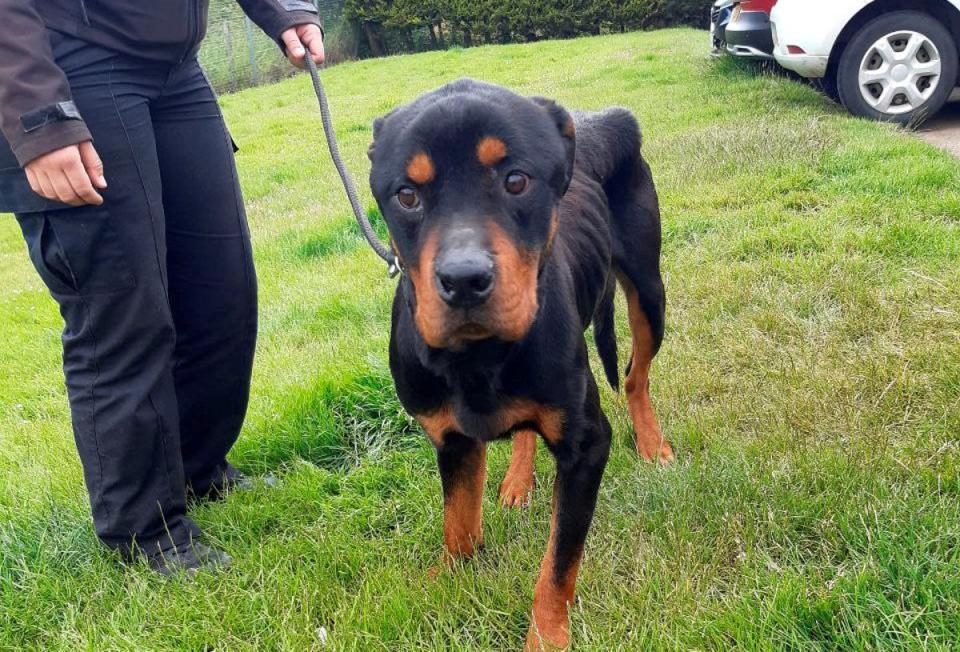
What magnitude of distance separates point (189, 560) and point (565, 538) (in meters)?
1.31

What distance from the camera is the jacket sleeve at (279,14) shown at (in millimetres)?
2783

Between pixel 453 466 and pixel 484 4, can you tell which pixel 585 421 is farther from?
pixel 484 4

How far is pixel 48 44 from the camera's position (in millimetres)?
2031

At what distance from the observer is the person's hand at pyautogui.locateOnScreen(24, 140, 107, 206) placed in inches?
78.6

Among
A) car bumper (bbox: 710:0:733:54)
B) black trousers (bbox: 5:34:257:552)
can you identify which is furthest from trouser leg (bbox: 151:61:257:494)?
car bumper (bbox: 710:0:733:54)

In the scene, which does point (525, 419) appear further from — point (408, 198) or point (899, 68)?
Result: point (899, 68)

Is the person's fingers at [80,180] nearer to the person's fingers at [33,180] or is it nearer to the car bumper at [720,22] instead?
the person's fingers at [33,180]

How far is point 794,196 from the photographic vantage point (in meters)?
5.36

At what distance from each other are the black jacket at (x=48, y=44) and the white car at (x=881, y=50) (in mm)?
6242

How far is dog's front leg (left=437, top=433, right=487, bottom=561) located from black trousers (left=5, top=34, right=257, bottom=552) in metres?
0.95

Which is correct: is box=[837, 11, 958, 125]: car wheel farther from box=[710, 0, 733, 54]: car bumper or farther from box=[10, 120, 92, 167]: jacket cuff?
box=[10, 120, 92, 167]: jacket cuff

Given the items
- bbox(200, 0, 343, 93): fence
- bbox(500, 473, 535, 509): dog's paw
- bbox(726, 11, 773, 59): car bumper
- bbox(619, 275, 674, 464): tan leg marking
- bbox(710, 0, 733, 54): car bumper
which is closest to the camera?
bbox(500, 473, 535, 509): dog's paw

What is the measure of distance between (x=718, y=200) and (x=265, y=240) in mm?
3587

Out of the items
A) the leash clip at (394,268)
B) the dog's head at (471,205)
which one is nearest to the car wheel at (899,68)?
the dog's head at (471,205)
